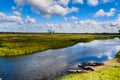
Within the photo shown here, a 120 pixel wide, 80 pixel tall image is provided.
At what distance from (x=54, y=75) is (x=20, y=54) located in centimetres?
3453

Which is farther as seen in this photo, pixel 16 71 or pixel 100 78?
pixel 16 71

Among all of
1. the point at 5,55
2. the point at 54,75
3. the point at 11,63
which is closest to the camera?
the point at 54,75

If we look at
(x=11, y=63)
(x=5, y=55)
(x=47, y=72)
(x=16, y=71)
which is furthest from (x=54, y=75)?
(x=5, y=55)

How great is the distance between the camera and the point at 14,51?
75.0 metres

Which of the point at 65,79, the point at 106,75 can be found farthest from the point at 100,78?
the point at 65,79

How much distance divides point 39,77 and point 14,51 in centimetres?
3668

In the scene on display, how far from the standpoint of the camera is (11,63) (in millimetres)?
57188

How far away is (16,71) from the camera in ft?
154

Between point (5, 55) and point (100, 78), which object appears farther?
point (5, 55)

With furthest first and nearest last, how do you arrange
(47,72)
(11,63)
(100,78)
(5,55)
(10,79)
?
1. (5,55)
2. (11,63)
3. (47,72)
4. (10,79)
5. (100,78)

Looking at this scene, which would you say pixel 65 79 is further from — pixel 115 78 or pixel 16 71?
pixel 16 71

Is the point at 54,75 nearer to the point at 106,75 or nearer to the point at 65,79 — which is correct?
the point at 65,79

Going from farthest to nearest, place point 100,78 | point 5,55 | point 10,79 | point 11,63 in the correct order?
point 5,55, point 11,63, point 10,79, point 100,78

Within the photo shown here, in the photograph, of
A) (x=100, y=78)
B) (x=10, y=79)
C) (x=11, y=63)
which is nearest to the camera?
(x=100, y=78)
